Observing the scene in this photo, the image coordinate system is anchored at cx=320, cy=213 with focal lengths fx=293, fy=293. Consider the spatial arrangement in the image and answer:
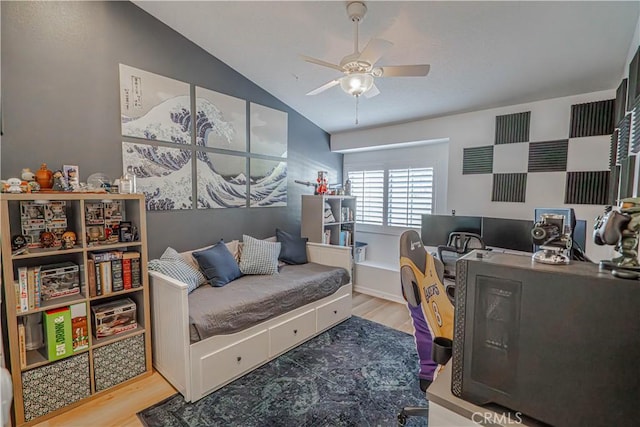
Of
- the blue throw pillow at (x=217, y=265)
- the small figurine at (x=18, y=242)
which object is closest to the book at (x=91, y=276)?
the small figurine at (x=18, y=242)

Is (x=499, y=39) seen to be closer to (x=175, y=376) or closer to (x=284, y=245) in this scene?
(x=284, y=245)

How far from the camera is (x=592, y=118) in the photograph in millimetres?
2633

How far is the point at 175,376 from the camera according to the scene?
2117mm

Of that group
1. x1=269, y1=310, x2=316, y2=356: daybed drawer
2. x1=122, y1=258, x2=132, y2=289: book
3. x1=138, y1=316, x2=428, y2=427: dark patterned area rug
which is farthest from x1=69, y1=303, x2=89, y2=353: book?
x1=269, y1=310, x2=316, y2=356: daybed drawer

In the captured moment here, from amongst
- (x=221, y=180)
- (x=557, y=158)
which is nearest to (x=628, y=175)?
(x=557, y=158)

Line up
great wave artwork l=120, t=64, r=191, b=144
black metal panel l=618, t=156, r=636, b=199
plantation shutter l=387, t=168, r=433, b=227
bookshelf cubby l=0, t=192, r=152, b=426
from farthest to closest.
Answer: plantation shutter l=387, t=168, r=433, b=227
great wave artwork l=120, t=64, r=191, b=144
bookshelf cubby l=0, t=192, r=152, b=426
black metal panel l=618, t=156, r=636, b=199

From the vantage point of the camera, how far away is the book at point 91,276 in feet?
6.64

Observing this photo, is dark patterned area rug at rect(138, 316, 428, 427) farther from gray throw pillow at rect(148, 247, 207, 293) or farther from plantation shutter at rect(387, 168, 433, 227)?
plantation shutter at rect(387, 168, 433, 227)

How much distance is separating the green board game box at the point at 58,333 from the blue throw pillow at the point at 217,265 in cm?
102

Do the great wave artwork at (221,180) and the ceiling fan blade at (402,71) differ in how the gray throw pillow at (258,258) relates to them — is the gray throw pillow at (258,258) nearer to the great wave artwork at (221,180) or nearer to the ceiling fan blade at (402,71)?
the great wave artwork at (221,180)

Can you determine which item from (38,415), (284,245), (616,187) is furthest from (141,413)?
(616,187)

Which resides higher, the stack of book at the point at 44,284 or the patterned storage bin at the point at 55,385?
the stack of book at the point at 44,284

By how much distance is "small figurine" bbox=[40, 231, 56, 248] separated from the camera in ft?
6.40

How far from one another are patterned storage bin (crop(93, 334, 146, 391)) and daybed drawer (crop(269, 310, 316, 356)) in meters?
0.99
